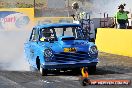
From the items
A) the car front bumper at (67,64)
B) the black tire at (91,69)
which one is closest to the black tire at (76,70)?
the black tire at (91,69)

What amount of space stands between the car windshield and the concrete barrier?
4658 millimetres

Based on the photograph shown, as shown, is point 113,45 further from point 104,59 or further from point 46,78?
point 46,78

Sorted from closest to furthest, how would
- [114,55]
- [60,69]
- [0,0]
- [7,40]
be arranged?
[60,69]
[114,55]
[7,40]
[0,0]

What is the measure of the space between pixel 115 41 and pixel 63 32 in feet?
19.8

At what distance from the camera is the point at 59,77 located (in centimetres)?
1398

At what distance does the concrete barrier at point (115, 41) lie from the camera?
20125 mm

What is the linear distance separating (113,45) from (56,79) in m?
8.37

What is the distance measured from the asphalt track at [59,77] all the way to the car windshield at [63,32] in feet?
4.03

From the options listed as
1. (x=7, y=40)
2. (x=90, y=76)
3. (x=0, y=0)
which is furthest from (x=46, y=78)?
(x=0, y=0)

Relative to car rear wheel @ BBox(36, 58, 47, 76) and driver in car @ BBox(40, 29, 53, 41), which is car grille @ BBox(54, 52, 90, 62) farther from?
driver in car @ BBox(40, 29, 53, 41)

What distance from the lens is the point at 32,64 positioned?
15773 millimetres

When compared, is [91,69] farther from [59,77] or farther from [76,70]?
[59,77]

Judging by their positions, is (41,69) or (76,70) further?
(76,70)

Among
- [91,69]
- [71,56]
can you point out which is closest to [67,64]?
[71,56]
